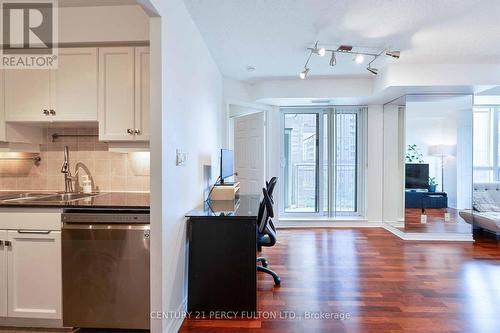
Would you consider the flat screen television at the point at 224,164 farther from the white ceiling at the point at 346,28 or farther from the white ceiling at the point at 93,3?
the white ceiling at the point at 93,3

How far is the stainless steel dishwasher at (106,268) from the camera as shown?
1.99 metres

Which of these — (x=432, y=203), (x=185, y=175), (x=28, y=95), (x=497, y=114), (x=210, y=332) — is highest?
(x=497, y=114)

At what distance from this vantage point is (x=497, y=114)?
19.4 feet

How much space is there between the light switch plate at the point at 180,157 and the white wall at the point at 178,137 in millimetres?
37

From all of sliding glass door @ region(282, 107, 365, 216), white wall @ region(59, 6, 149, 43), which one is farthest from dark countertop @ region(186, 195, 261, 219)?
sliding glass door @ region(282, 107, 365, 216)

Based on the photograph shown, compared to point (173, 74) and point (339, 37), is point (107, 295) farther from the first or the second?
point (339, 37)

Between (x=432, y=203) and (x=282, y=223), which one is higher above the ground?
(x=432, y=203)

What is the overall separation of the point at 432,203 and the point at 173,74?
443 centimetres

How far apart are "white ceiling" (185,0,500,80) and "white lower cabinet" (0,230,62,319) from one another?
217 cm

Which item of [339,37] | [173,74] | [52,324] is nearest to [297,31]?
[339,37]

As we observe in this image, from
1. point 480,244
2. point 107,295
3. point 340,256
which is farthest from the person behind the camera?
point 480,244

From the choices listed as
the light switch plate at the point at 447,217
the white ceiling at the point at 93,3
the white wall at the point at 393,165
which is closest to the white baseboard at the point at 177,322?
the white ceiling at the point at 93,3

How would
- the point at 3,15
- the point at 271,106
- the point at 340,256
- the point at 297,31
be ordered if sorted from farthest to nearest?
1. the point at 271,106
2. the point at 340,256
3. the point at 297,31
4. the point at 3,15

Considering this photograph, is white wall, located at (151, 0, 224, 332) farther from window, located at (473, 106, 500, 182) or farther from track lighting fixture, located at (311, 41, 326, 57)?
window, located at (473, 106, 500, 182)
